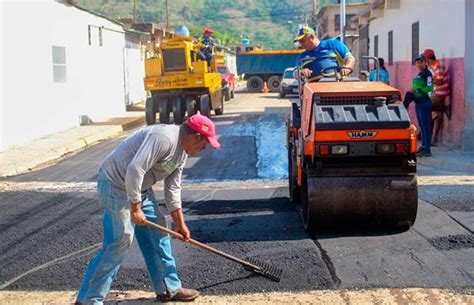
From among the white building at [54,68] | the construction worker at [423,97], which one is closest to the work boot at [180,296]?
the construction worker at [423,97]

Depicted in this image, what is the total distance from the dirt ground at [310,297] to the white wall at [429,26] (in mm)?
8044

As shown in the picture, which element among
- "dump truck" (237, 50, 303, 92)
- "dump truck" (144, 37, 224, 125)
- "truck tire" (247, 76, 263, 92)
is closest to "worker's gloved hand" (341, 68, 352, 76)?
"dump truck" (144, 37, 224, 125)

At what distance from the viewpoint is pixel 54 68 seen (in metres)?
19.1

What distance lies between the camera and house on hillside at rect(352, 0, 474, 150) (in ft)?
39.7

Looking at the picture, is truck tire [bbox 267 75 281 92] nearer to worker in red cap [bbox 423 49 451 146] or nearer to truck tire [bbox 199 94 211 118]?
truck tire [bbox 199 94 211 118]

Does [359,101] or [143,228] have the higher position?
[359,101]

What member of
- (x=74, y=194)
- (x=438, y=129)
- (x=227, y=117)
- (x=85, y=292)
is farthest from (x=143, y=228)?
(x=227, y=117)

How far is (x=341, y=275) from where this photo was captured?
5.75m

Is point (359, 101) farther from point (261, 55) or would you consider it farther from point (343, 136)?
point (261, 55)

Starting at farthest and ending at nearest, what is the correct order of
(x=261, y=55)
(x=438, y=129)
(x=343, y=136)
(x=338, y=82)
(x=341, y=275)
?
(x=261, y=55) < (x=438, y=129) < (x=338, y=82) < (x=343, y=136) < (x=341, y=275)

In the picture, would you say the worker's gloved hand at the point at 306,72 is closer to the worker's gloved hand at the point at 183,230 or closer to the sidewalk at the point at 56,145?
the worker's gloved hand at the point at 183,230

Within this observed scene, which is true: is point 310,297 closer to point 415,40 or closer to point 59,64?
point 415,40

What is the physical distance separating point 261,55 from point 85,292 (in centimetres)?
3819

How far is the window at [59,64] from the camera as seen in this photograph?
1916cm
